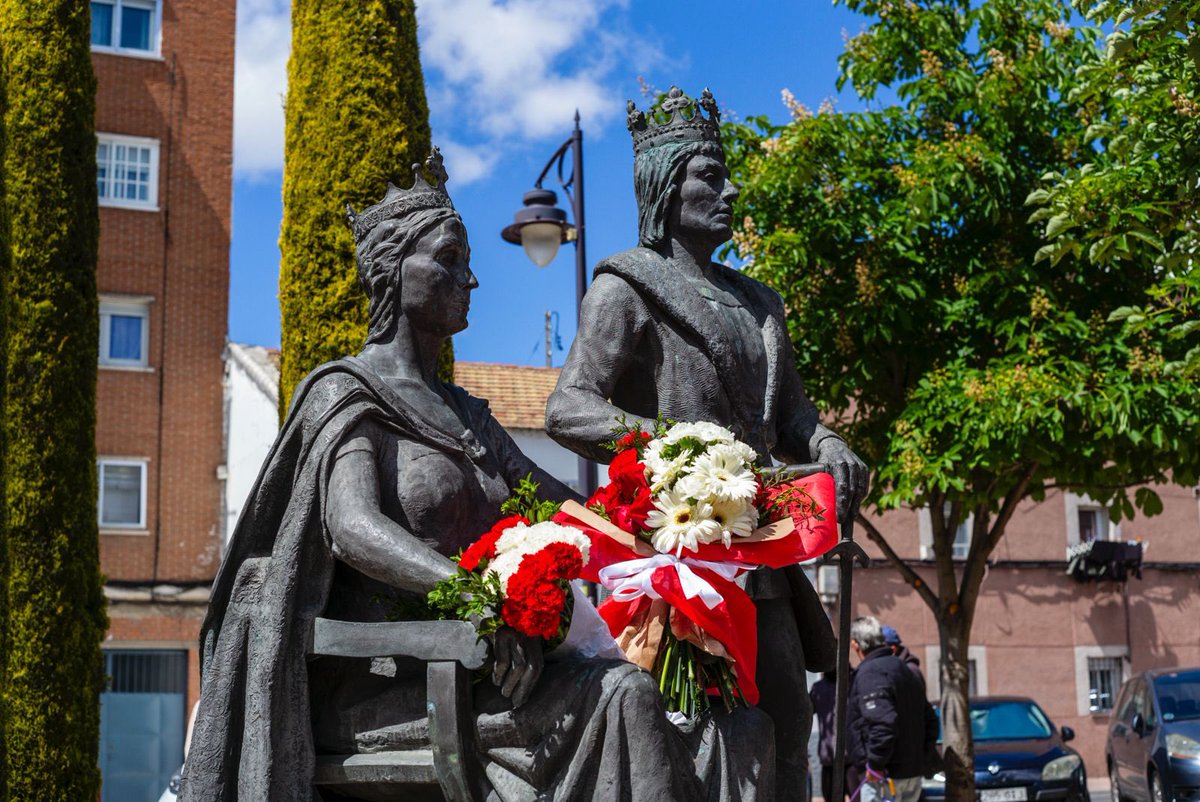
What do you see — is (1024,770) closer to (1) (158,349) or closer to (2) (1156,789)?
(2) (1156,789)

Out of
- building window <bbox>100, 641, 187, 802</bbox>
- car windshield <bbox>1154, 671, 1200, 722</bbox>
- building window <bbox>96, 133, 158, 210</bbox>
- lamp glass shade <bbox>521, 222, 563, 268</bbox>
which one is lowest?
building window <bbox>100, 641, 187, 802</bbox>

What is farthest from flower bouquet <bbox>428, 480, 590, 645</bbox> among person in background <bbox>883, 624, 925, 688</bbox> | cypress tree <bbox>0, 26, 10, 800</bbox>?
cypress tree <bbox>0, 26, 10, 800</bbox>

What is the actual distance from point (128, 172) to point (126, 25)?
2591mm

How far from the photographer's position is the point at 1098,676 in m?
29.2

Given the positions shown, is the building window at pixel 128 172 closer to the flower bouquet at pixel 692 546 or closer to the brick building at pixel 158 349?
the brick building at pixel 158 349

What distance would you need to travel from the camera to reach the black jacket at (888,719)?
9.96m

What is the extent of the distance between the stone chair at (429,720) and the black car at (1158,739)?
12.5m

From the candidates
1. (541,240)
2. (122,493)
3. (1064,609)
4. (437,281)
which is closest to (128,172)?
(122,493)

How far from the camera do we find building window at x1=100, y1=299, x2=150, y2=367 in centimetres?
2538

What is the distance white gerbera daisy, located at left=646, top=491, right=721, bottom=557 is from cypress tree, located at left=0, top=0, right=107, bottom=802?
10075mm

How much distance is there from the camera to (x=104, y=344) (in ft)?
82.9

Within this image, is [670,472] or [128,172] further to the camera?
Answer: [128,172]

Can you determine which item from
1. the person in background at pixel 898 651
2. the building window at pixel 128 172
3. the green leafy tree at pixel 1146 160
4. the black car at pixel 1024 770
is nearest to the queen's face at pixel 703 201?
the green leafy tree at pixel 1146 160

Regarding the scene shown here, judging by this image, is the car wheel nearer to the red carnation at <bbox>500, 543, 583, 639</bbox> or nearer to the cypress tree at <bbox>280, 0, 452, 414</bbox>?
the cypress tree at <bbox>280, 0, 452, 414</bbox>
